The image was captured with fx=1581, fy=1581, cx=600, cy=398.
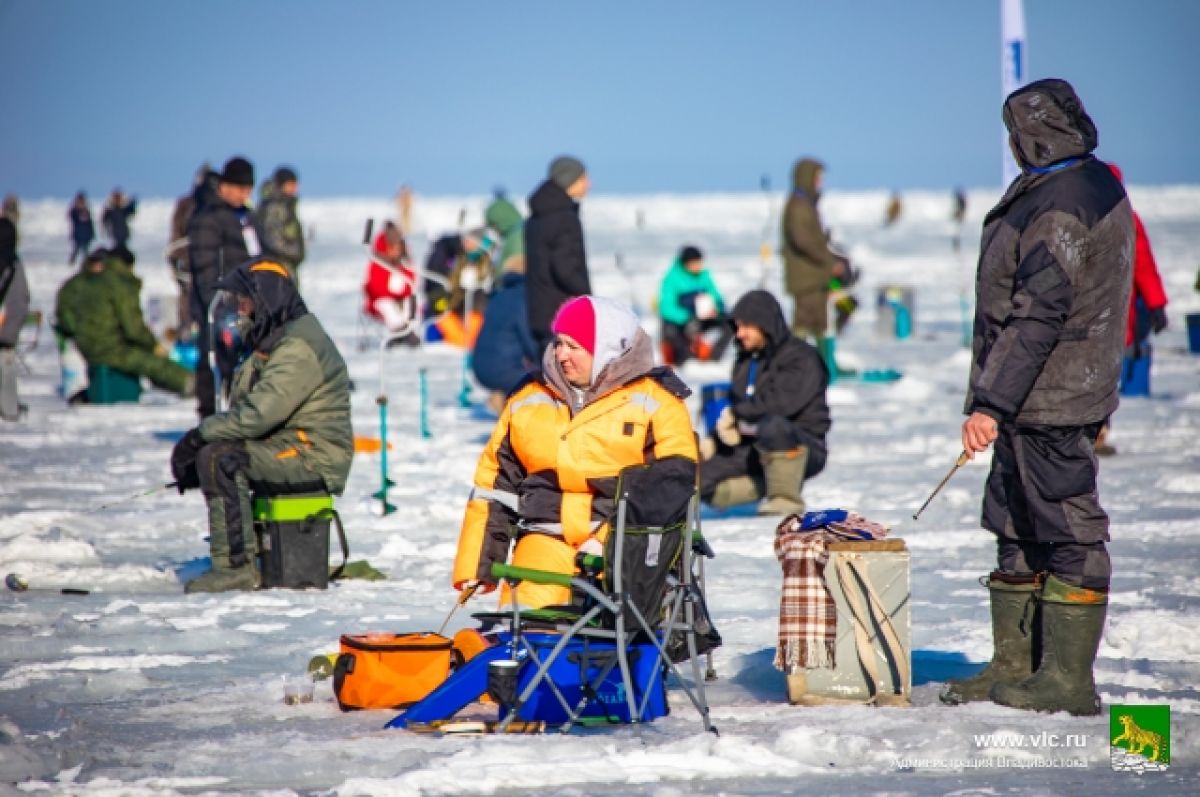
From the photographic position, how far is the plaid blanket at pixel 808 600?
15.8ft

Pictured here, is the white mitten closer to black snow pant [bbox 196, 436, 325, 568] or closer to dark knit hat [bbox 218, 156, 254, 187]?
black snow pant [bbox 196, 436, 325, 568]

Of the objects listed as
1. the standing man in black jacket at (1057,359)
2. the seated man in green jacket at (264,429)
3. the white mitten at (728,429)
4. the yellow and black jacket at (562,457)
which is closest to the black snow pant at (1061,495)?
the standing man in black jacket at (1057,359)

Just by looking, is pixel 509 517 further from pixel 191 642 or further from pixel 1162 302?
pixel 1162 302

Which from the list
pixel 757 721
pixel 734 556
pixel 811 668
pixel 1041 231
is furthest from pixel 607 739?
pixel 734 556

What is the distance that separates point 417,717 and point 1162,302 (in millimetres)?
7930

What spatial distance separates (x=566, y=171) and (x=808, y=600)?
6327 millimetres

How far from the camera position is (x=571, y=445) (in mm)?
4887

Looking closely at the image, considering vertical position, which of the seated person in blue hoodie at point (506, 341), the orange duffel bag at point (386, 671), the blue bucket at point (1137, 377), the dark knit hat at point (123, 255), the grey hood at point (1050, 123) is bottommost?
the orange duffel bag at point (386, 671)

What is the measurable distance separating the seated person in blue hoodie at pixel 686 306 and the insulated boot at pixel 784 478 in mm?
8270

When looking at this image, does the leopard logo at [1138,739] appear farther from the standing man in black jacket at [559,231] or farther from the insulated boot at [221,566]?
the standing man in black jacket at [559,231]

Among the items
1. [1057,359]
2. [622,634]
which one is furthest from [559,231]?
[622,634]

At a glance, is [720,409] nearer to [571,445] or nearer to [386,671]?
[571,445]

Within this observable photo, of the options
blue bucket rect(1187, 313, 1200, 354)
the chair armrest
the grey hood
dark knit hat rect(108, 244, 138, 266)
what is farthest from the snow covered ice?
blue bucket rect(1187, 313, 1200, 354)

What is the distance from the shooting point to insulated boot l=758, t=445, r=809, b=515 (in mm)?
8484
